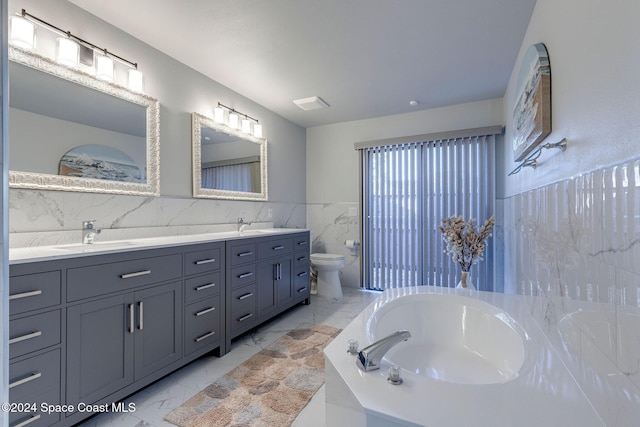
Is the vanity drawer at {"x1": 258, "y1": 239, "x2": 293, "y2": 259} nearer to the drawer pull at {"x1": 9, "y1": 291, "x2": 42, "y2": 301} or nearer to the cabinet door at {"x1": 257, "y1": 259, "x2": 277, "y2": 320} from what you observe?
the cabinet door at {"x1": 257, "y1": 259, "x2": 277, "y2": 320}

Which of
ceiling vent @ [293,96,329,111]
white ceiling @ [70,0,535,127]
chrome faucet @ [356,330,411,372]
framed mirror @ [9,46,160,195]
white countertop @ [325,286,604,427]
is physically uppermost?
white ceiling @ [70,0,535,127]

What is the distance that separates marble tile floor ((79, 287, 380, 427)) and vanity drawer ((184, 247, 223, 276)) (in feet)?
2.26

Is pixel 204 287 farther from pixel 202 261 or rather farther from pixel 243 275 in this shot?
pixel 243 275

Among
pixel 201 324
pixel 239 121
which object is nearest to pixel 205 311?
pixel 201 324

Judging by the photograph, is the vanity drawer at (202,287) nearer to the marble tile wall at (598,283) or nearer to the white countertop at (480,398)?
the white countertop at (480,398)

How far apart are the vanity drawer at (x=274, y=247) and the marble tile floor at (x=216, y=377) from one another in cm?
71

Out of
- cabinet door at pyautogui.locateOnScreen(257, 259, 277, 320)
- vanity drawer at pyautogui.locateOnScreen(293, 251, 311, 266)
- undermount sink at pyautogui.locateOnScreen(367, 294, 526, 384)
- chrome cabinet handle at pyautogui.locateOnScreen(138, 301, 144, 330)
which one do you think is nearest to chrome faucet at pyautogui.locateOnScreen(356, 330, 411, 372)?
undermount sink at pyautogui.locateOnScreen(367, 294, 526, 384)

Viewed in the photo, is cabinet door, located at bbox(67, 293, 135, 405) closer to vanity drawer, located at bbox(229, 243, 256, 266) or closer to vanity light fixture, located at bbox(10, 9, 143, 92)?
vanity drawer, located at bbox(229, 243, 256, 266)

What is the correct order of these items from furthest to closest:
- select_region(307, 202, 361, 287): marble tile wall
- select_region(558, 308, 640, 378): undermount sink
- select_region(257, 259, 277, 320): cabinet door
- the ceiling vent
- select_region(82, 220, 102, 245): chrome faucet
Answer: select_region(307, 202, 361, 287): marble tile wall
the ceiling vent
select_region(257, 259, 277, 320): cabinet door
select_region(82, 220, 102, 245): chrome faucet
select_region(558, 308, 640, 378): undermount sink

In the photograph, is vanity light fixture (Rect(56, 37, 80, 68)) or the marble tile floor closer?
the marble tile floor

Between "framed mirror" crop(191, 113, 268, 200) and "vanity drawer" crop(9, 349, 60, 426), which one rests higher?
"framed mirror" crop(191, 113, 268, 200)

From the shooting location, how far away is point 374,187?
3924mm

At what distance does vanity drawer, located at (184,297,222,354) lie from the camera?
1.96 metres

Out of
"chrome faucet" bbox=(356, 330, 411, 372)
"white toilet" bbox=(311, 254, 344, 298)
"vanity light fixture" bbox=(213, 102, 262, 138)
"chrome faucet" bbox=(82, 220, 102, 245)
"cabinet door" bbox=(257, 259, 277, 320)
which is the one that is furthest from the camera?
"white toilet" bbox=(311, 254, 344, 298)
